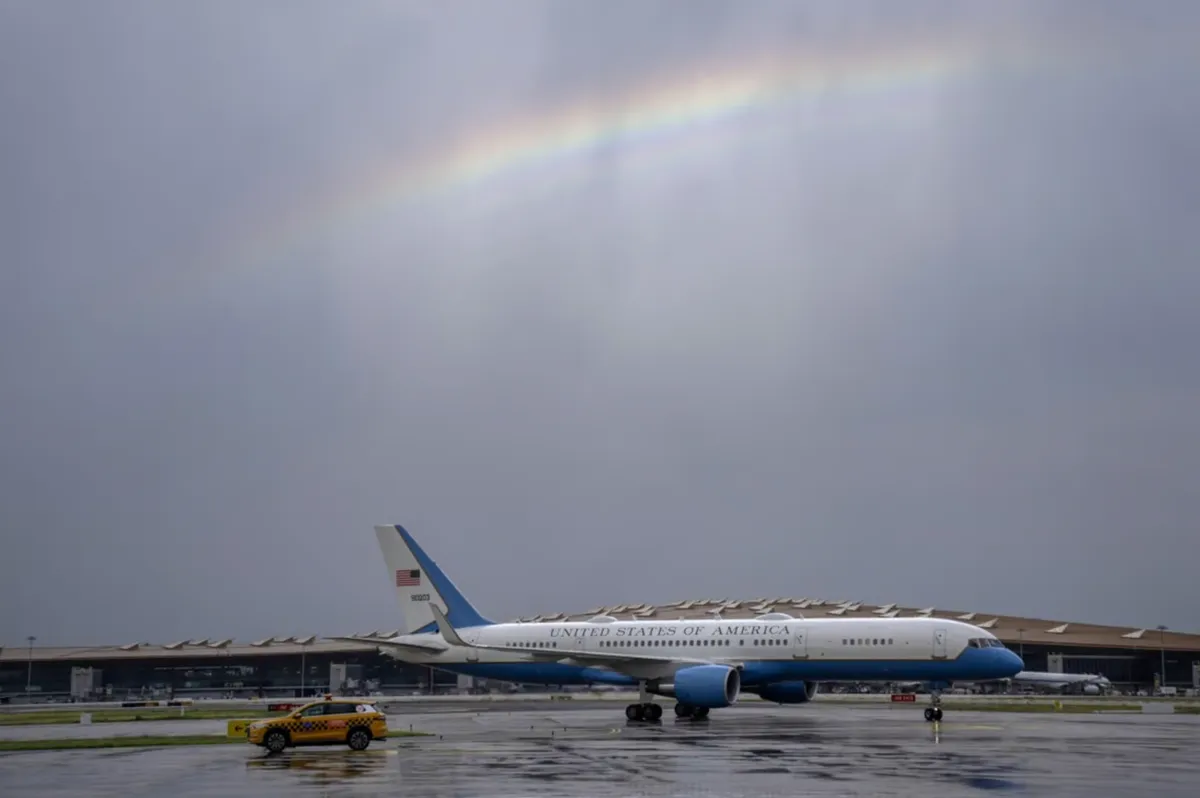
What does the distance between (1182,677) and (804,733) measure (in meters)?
76.9

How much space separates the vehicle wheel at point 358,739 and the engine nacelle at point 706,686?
52.3ft

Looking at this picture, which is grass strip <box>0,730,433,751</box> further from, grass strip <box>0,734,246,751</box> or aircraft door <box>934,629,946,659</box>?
aircraft door <box>934,629,946,659</box>

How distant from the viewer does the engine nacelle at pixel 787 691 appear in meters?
53.5

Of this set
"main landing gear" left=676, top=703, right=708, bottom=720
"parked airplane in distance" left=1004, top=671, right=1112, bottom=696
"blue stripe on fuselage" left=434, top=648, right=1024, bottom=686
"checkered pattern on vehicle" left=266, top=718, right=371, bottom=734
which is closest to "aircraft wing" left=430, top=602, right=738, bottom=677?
"blue stripe on fuselage" left=434, top=648, right=1024, bottom=686

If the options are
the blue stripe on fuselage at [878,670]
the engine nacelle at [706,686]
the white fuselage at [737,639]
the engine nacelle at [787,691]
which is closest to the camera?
the engine nacelle at [706,686]

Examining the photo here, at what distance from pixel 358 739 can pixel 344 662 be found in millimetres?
82140

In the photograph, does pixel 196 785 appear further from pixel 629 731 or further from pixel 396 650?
pixel 396 650

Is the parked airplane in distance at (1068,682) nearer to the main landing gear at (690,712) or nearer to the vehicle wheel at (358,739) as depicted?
the main landing gear at (690,712)

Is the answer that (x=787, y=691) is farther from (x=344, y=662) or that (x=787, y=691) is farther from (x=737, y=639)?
(x=344, y=662)

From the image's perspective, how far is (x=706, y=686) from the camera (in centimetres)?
4841

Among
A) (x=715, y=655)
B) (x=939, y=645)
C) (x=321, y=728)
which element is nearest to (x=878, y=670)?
(x=939, y=645)

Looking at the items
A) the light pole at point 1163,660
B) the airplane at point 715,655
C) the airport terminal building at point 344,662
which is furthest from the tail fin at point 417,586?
the light pole at point 1163,660

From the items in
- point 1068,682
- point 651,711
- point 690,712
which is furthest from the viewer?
point 1068,682

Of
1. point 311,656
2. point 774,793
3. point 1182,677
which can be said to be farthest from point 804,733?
point 311,656
